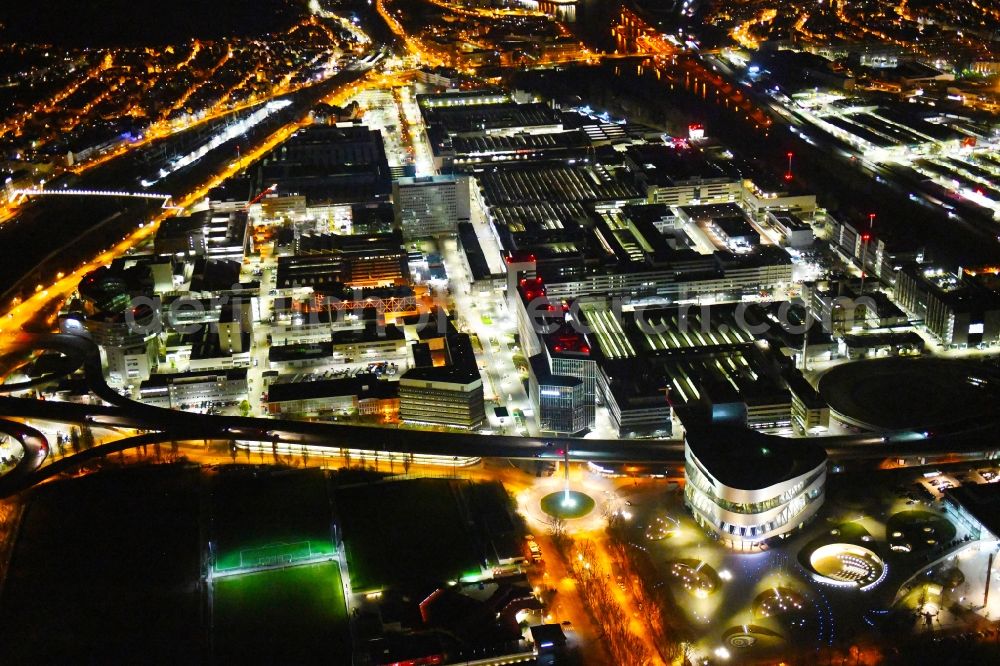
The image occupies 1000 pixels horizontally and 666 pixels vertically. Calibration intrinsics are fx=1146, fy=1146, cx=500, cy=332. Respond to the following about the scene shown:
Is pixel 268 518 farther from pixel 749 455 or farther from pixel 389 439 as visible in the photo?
pixel 749 455

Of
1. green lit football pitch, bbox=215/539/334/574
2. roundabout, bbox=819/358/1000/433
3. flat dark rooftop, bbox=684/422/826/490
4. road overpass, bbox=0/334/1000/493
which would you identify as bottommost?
roundabout, bbox=819/358/1000/433

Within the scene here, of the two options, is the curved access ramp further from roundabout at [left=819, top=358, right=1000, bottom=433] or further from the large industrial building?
the large industrial building

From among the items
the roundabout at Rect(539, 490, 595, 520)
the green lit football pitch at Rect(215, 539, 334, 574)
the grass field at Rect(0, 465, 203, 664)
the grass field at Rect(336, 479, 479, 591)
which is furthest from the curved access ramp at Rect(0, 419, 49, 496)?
the roundabout at Rect(539, 490, 595, 520)

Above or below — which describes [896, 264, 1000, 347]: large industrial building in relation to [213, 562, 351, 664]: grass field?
below

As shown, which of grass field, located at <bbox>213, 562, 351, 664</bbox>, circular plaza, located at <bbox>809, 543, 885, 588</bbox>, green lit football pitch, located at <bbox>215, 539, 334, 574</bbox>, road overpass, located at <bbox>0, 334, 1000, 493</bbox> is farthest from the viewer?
road overpass, located at <bbox>0, 334, 1000, 493</bbox>

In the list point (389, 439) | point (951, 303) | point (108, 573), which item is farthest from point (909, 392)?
point (108, 573)

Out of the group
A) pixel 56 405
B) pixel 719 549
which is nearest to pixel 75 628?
pixel 56 405

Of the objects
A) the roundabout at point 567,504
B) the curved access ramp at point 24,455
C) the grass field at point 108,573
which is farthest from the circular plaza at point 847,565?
the curved access ramp at point 24,455
